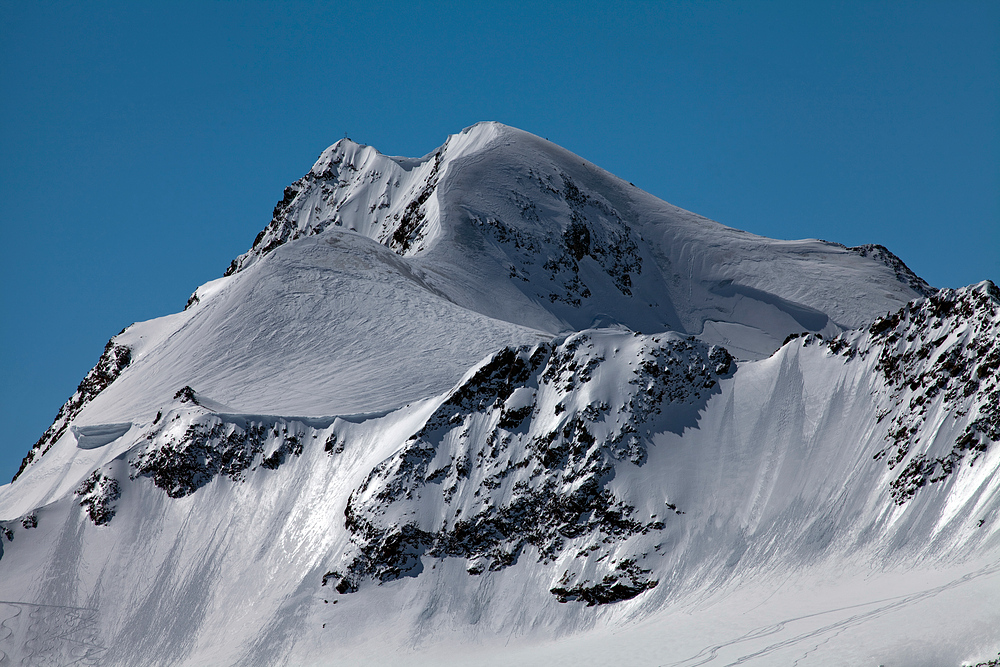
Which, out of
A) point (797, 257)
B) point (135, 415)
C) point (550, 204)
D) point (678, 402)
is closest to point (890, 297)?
point (797, 257)

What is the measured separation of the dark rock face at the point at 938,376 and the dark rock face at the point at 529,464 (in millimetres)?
8498

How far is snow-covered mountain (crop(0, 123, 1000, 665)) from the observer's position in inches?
1435

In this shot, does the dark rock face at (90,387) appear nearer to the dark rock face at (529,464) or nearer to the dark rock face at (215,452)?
the dark rock face at (215,452)

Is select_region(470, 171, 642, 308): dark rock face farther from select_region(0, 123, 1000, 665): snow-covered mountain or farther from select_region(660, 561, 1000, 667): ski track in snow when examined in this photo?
select_region(660, 561, 1000, 667): ski track in snow

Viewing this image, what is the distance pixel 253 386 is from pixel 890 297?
63.9m

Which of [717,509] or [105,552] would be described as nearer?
[717,509]

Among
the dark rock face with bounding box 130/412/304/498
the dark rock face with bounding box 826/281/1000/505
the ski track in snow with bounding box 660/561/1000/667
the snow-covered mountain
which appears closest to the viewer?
the ski track in snow with bounding box 660/561/1000/667

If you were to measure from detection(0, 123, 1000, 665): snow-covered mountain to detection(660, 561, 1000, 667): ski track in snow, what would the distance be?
13 centimetres

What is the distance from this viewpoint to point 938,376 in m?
40.1

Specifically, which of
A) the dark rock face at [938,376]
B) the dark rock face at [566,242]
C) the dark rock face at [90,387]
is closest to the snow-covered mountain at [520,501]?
the dark rock face at [938,376]

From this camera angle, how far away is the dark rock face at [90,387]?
7288 cm

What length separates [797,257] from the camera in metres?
105

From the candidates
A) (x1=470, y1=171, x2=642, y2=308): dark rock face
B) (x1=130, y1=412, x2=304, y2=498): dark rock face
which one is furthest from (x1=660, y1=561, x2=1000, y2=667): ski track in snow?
(x1=470, y1=171, x2=642, y2=308): dark rock face

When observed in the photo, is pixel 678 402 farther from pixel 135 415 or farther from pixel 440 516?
pixel 135 415
